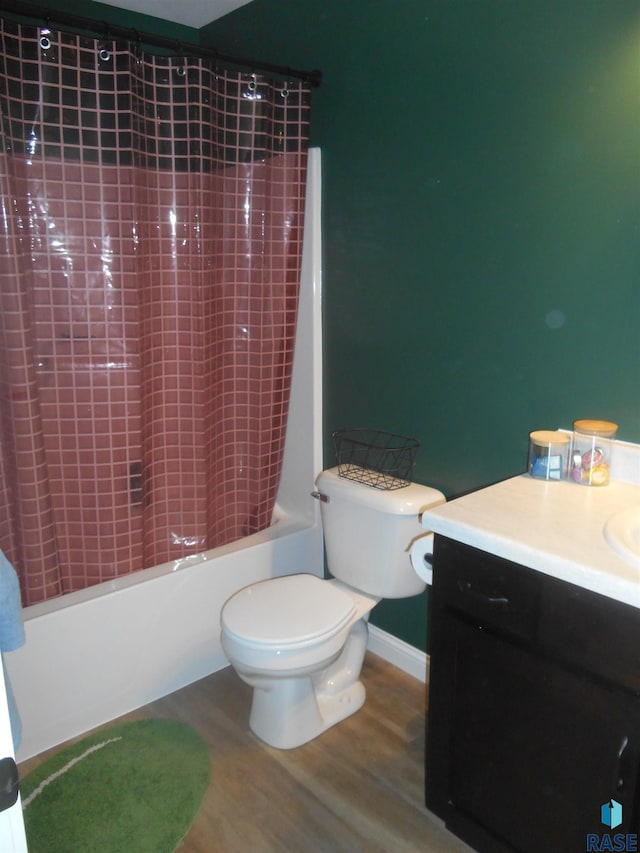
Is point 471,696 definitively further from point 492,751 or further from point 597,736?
point 597,736

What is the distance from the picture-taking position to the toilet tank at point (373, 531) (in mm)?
1910

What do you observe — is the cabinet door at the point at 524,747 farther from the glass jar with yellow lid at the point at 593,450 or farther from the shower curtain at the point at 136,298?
the shower curtain at the point at 136,298

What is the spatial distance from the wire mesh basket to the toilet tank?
6cm

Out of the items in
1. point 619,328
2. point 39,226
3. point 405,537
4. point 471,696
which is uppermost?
point 39,226

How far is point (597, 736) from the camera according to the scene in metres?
1.18

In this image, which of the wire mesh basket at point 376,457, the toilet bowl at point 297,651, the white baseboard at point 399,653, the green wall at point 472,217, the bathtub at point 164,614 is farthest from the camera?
the white baseboard at point 399,653

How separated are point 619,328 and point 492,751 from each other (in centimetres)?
103

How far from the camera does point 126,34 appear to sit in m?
1.79

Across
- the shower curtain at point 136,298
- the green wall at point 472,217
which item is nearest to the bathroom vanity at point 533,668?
the green wall at point 472,217

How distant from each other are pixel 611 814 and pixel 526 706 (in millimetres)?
Answer: 225

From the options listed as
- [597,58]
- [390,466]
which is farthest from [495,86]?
[390,466]

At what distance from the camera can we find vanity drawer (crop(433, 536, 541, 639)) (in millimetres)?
1250

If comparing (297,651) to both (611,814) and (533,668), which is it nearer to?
(533,668)

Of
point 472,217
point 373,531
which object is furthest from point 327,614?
point 472,217
